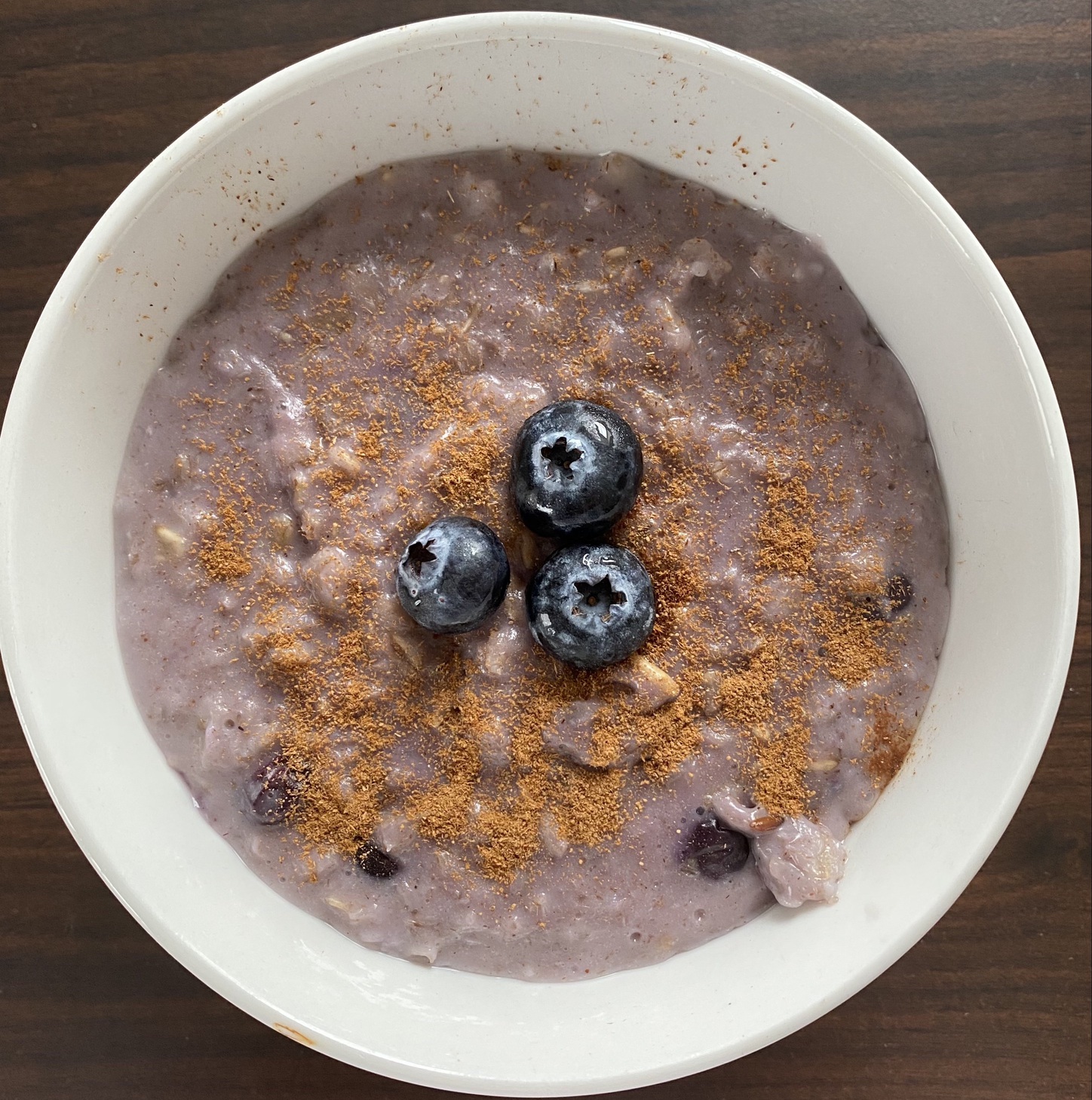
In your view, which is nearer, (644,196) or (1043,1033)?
(644,196)

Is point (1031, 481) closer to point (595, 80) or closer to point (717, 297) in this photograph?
point (717, 297)

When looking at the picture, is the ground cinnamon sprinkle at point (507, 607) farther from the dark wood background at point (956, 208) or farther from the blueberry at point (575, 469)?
the dark wood background at point (956, 208)

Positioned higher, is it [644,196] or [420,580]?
[644,196]

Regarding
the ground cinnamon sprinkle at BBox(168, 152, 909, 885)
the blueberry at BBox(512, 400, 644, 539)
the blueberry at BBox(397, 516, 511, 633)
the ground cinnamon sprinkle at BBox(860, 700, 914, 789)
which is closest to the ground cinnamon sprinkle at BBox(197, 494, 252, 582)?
the ground cinnamon sprinkle at BBox(168, 152, 909, 885)

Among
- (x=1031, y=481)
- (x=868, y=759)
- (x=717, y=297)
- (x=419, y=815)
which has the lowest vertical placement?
(x=419, y=815)

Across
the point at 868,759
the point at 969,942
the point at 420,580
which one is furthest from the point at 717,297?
the point at 969,942

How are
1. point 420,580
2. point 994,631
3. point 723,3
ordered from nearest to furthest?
point 420,580, point 994,631, point 723,3

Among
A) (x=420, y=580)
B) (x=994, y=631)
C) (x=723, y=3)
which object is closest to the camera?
(x=420, y=580)
